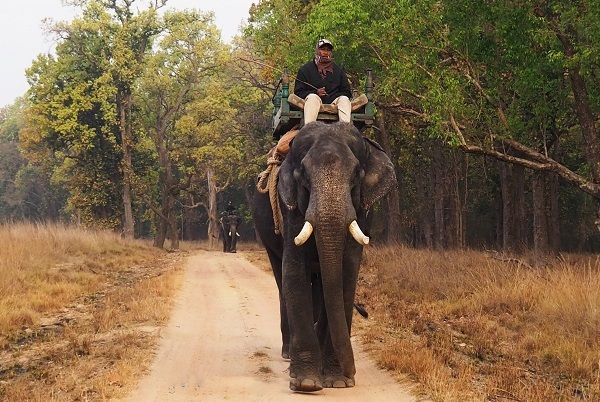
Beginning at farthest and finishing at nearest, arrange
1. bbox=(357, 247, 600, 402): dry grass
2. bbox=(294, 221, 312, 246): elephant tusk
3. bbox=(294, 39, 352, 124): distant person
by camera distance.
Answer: bbox=(294, 39, 352, 124): distant person, bbox=(357, 247, 600, 402): dry grass, bbox=(294, 221, 312, 246): elephant tusk

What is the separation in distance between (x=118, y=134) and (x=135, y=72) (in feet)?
13.6

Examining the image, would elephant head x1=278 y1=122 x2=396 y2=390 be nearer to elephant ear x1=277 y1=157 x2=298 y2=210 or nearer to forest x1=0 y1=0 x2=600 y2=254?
elephant ear x1=277 y1=157 x2=298 y2=210

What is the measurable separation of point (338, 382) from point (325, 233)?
5.67 ft

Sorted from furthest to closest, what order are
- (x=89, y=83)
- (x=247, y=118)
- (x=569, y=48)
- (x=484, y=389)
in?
(x=247, y=118), (x=89, y=83), (x=569, y=48), (x=484, y=389)

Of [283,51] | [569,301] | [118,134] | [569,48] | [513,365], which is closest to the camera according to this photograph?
[513,365]

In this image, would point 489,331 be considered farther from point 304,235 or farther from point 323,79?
point 304,235

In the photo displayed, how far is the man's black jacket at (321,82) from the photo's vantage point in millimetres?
9141

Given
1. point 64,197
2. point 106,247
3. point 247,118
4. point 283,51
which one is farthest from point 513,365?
point 64,197

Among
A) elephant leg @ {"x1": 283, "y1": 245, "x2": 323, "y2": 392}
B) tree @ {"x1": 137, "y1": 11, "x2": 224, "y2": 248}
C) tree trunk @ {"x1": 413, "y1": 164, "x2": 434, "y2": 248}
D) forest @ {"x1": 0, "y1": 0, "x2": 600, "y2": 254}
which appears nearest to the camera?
elephant leg @ {"x1": 283, "y1": 245, "x2": 323, "y2": 392}

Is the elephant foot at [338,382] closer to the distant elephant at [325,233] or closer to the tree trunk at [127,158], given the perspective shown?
the distant elephant at [325,233]

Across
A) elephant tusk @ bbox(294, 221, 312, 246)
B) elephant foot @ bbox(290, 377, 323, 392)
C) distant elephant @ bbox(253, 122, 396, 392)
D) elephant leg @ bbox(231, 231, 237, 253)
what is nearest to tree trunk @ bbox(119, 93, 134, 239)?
elephant leg @ bbox(231, 231, 237, 253)

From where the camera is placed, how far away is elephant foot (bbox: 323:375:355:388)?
296 inches

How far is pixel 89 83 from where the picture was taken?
3928 cm

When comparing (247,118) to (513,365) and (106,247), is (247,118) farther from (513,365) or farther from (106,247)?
(513,365)
